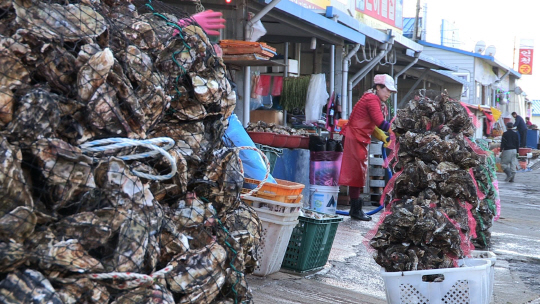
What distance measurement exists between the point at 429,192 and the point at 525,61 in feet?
186

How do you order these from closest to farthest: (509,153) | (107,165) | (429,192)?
(107,165), (429,192), (509,153)

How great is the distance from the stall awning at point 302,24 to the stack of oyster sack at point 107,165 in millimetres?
5996

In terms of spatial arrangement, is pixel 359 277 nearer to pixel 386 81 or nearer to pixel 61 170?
pixel 386 81

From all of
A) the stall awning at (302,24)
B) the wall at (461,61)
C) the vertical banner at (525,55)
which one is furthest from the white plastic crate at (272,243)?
the vertical banner at (525,55)

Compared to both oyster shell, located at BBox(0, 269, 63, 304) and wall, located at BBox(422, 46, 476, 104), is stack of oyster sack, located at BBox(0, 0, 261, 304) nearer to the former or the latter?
oyster shell, located at BBox(0, 269, 63, 304)

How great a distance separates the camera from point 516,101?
50.0m

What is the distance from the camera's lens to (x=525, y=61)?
5572 centimetres

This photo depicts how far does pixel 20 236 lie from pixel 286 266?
360 cm

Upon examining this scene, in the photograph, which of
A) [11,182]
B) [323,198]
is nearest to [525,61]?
[323,198]

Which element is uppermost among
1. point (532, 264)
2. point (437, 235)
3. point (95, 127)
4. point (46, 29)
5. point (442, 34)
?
point (442, 34)

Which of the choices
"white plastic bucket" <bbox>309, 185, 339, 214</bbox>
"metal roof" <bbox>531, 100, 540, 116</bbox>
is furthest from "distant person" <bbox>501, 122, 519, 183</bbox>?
"metal roof" <bbox>531, 100, 540, 116</bbox>

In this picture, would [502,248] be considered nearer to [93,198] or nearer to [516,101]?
[93,198]

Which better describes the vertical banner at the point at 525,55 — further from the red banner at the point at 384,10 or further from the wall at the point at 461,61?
the red banner at the point at 384,10

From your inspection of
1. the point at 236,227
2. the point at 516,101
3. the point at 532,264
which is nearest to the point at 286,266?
the point at 236,227
